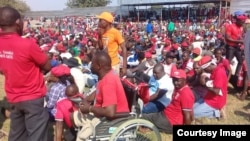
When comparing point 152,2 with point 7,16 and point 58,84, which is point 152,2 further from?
point 7,16

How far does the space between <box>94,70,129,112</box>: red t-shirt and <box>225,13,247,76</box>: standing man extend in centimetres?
449

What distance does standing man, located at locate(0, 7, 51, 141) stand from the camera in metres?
3.27

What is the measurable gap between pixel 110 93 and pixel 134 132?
0.55 meters

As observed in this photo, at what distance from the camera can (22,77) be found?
3367 mm

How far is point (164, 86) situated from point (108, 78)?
7.18ft

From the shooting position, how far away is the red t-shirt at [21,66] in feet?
10.7

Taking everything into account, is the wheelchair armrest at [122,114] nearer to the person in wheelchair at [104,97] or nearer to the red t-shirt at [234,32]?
the person in wheelchair at [104,97]

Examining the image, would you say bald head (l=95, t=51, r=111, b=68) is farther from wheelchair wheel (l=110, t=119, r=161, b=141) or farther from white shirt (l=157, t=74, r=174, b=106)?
white shirt (l=157, t=74, r=174, b=106)

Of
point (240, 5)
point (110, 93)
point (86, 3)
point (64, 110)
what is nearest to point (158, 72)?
point (64, 110)

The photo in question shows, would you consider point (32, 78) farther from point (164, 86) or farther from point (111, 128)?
point (164, 86)

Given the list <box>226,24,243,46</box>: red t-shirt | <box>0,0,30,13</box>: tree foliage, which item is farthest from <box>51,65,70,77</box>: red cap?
<box>0,0,30,13</box>: tree foliage

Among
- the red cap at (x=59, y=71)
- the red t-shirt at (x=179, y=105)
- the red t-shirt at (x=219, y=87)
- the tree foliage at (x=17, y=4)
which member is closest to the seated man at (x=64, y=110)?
the red cap at (x=59, y=71)

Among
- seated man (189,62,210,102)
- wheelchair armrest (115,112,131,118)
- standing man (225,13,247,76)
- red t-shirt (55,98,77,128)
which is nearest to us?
wheelchair armrest (115,112,131,118)

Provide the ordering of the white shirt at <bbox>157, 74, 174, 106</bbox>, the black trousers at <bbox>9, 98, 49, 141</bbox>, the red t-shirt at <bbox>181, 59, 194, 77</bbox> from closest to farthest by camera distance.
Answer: the black trousers at <bbox>9, 98, 49, 141</bbox> < the white shirt at <bbox>157, 74, 174, 106</bbox> < the red t-shirt at <bbox>181, 59, 194, 77</bbox>
